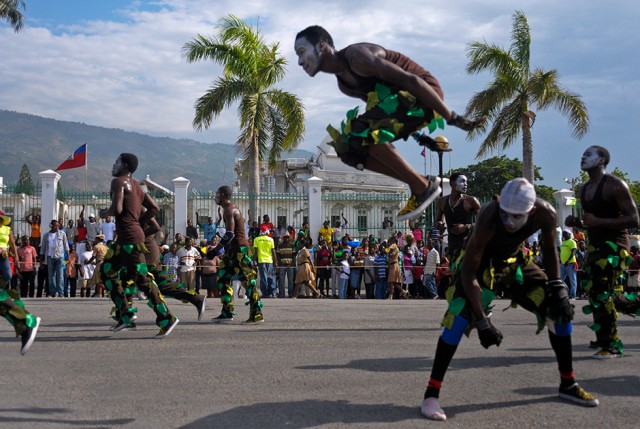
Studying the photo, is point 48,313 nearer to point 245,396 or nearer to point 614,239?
point 245,396

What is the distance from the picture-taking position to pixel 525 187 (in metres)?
4.53

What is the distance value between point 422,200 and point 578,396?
5.96ft

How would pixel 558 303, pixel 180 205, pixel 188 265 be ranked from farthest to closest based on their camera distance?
pixel 180 205, pixel 188 265, pixel 558 303

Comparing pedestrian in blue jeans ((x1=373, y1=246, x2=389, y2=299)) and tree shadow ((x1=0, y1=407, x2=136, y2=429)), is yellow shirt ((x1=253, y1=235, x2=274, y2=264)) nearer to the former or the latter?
pedestrian in blue jeans ((x1=373, y1=246, x2=389, y2=299))

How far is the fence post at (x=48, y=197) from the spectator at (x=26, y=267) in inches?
178

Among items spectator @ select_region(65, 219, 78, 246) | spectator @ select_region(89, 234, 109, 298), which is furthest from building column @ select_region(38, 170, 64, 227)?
spectator @ select_region(89, 234, 109, 298)

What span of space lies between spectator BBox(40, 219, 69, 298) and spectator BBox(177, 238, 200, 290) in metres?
2.87

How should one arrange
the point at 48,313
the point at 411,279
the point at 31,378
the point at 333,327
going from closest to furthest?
1. the point at 31,378
2. the point at 333,327
3. the point at 48,313
4. the point at 411,279

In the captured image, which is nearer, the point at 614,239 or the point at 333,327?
the point at 614,239

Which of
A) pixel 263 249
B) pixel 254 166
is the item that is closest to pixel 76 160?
pixel 254 166

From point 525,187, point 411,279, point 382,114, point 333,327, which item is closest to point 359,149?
point 382,114

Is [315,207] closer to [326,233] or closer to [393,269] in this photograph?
[326,233]

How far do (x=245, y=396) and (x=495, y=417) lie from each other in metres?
1.77

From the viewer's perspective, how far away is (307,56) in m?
5.13
